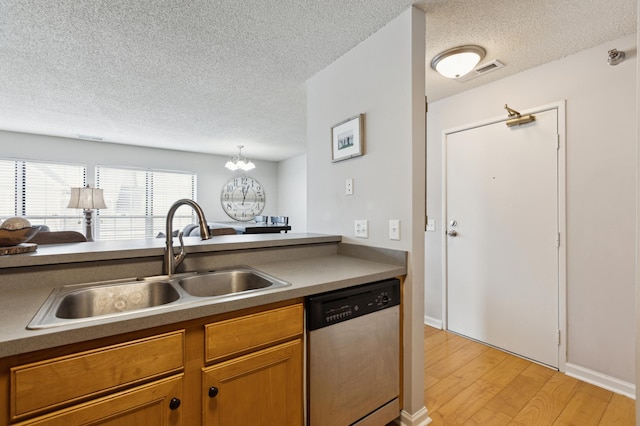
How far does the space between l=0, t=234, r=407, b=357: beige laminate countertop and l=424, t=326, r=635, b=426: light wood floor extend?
3.12 feet

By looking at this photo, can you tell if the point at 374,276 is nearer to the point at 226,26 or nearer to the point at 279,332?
the point at 279,332

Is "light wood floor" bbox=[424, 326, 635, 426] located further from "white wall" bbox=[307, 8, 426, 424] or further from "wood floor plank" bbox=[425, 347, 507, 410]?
"white wall" bbox=[307, 8, 426, 424]

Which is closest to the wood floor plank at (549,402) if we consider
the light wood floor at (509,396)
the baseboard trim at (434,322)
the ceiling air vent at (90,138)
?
the light wood floor at (509,396)

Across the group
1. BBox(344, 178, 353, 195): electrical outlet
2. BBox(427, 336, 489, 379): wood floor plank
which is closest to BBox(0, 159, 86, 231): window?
BBox(344, 178, 353, 195): electrical outlet

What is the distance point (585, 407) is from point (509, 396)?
0.40 meters

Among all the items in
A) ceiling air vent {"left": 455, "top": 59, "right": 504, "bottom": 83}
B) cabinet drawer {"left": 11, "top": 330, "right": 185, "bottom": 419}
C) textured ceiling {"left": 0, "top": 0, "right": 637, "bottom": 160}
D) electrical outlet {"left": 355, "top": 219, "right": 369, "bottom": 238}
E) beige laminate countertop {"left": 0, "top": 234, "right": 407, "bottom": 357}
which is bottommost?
cabinet drawer {"left": 11, "top": 330, "right": 185, "bottom": 419}

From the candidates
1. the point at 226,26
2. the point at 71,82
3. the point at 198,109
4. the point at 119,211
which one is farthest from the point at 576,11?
the point at 119,211

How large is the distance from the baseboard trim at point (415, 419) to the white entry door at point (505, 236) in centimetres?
125

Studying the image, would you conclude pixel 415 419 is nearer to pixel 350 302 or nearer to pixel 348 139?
pixel 350 302

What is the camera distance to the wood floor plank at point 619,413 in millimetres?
1632

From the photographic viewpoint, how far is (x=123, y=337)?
0.92 meters

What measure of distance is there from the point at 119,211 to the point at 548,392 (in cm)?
625

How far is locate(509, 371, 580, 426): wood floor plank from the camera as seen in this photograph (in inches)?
65.3

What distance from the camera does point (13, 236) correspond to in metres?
1.31
